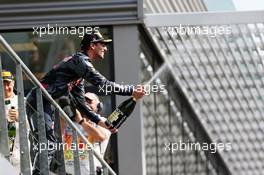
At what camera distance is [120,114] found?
673 centimetres

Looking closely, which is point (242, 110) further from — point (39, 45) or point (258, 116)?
point (39, 45)

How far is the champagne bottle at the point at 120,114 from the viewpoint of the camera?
6504 millimetres

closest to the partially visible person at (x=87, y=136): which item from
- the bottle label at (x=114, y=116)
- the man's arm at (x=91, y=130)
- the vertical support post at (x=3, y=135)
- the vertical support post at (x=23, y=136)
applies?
the man's arm at (x=91, y=130)

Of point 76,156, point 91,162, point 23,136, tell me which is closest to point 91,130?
point 91,162

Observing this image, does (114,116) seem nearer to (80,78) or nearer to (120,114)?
(120,114)

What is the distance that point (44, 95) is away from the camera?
4727 mm

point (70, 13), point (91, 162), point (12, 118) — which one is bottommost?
point (91, 162)

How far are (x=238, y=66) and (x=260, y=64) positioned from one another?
0.27 meters

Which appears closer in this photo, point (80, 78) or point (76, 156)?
point (76, 156)

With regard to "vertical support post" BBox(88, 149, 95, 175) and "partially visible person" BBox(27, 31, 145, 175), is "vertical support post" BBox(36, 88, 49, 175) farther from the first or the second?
"partially visible person" BBox(27, 31, 145, 175)

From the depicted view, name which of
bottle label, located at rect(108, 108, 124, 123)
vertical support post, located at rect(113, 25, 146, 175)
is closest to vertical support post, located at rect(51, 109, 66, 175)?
bottle label, located at rect(108, 108, 124, 123)

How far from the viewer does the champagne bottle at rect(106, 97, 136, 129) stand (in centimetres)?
650

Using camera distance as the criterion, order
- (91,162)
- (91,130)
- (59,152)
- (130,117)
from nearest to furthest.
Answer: (59,152) < (91,162) < (91,130) < (130,117)

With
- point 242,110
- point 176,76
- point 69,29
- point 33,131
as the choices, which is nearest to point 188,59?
point 176,76
